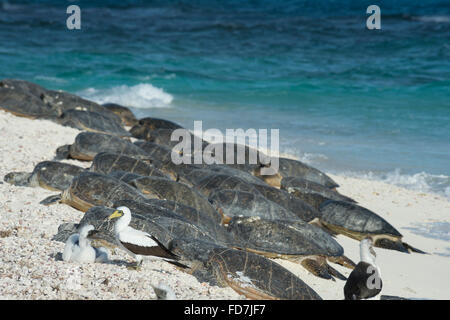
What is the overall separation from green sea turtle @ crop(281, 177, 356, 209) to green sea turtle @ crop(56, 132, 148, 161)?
8.17 ft

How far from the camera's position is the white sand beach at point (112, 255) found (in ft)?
15.6

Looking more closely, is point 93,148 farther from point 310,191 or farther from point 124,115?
point 124,115

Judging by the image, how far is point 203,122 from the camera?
15602 mm

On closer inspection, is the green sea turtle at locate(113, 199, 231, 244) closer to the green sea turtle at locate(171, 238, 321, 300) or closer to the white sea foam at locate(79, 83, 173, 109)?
the green sea turtle at locate(171, 238, 321, 300)

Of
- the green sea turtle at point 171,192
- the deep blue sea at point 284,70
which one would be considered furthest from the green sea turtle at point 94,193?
the deep blue sea at point 284,70

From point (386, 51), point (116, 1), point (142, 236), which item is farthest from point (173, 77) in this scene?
point (116, 1)

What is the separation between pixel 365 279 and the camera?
4.54m

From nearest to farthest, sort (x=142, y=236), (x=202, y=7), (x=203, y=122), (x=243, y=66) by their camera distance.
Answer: (x=142, y=236) < (x=203, y=122) < (x=243, y=66) < (x=202, y=7)

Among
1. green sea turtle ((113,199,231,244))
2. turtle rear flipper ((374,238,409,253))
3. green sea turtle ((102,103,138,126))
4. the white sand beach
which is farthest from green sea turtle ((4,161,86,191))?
green sea turtle ((102,103,138,126))

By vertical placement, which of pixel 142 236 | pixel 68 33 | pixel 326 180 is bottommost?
pixel 326 180

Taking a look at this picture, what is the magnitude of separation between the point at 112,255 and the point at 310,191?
4.29 metres

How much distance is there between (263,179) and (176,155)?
1.61m

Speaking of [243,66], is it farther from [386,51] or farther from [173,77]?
[386,51]

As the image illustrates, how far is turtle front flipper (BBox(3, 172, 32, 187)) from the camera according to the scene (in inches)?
320
